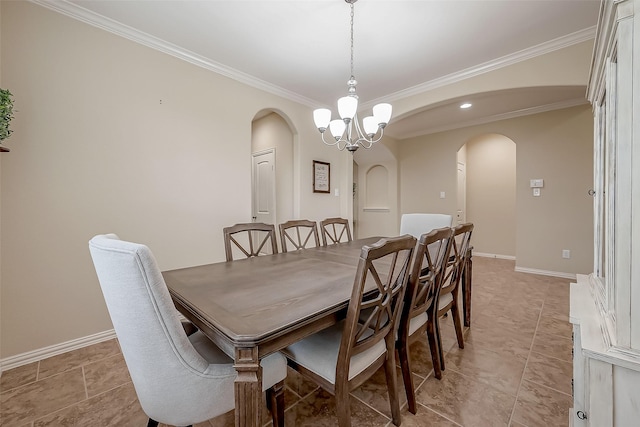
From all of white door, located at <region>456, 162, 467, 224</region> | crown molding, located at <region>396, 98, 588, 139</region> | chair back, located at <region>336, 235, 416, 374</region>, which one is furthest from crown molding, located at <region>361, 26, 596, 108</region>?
chair back, located at <region>336, 235, 416, 374</region>

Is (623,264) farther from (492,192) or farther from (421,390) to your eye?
Result: (492,192)

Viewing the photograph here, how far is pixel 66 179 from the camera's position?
1.96 m

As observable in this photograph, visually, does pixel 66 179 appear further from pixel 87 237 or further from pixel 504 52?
pixel 504 52

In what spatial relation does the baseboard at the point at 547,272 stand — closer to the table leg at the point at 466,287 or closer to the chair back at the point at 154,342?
the table leg at the point at 466,287

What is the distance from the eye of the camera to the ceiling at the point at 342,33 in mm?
1939

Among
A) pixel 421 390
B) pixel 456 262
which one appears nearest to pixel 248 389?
pixel 421 390

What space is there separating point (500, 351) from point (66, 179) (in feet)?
11.4

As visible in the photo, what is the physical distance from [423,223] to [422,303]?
1413 millimetres

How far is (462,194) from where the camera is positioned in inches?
207

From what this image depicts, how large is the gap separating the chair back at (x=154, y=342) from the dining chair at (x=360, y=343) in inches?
14.9

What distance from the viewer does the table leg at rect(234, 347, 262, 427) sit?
2.65 ft

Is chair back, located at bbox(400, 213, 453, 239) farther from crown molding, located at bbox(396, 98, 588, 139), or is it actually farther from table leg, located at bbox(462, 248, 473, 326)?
crown molding, located at bbox(396, 98, 588, 139)

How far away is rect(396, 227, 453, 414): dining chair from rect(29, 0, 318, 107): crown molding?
2.70 meters

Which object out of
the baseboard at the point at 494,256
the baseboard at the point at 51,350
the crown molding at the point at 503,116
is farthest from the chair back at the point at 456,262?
the baseboard at the point at 494,256
